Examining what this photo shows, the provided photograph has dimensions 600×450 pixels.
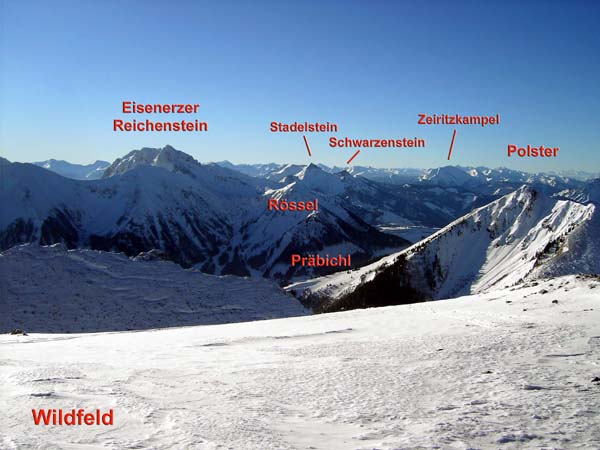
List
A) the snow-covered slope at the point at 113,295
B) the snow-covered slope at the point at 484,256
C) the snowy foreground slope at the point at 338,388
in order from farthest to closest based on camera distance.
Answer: the snow-covered slope at the point at 484,256
the snow-covered slope at the point at 113,295
the snowy foreground slope at the point at 338,388

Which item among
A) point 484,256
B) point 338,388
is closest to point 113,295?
point 338,388

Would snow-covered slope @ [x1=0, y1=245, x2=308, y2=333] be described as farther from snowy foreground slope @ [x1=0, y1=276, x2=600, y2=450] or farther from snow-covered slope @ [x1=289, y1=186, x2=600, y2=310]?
snow-covered slope @ [x1=289, y1=186, x2=600, y2=310]

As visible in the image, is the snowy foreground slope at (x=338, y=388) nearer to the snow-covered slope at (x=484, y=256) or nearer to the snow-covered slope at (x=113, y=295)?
the snow-covered slope at (x=113, y=295)

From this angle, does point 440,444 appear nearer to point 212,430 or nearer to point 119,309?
point 212,430

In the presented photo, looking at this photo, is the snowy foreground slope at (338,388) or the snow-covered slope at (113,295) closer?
the snowy foreground slope at (338,388)

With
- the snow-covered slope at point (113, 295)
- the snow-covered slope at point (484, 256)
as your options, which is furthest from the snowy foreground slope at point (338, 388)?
the snow-covered slope at point (484, 256)

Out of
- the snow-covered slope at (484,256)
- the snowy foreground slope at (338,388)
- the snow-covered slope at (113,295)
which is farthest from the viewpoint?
the snow-covered slope at (484,256)
